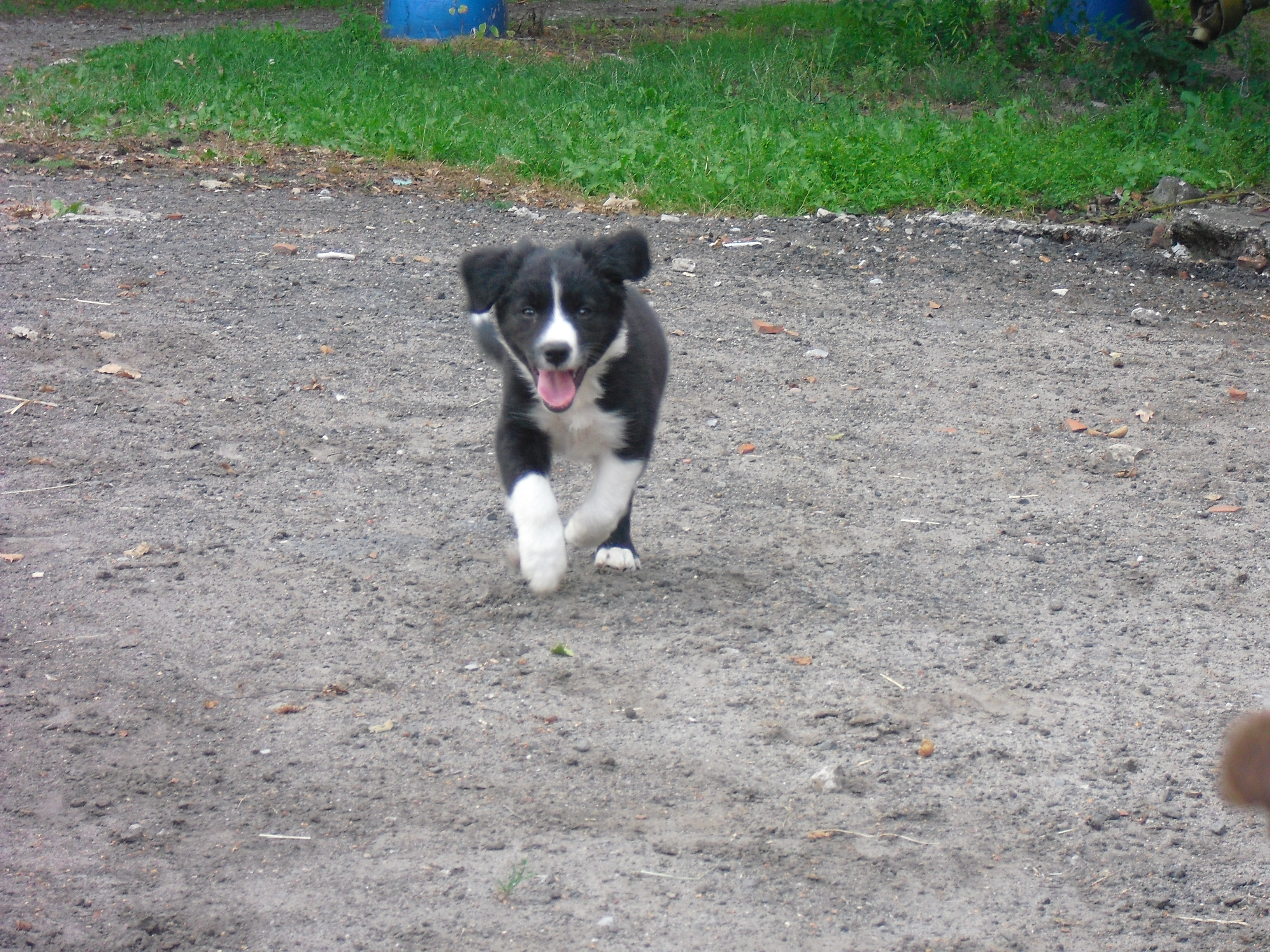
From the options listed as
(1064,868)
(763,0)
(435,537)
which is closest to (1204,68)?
(763,0)

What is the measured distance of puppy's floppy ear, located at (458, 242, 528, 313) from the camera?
3.88m

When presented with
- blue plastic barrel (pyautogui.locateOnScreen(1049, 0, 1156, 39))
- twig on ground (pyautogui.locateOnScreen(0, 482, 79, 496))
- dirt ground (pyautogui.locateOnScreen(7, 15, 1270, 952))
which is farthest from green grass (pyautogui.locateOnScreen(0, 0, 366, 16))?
twig on ground (pyautogui.locateOnScreen(0, 482, 79, 496))

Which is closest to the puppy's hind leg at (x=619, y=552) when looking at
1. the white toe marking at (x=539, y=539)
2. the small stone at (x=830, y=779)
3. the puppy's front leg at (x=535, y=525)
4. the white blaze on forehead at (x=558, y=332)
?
the puppy's front leg at (x=535, y=525)

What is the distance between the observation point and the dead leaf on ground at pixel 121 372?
19.0ft

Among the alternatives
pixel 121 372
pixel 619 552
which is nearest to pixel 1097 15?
pixel 121 372

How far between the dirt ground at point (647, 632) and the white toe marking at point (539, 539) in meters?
0.19

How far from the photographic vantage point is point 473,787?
3178 millimetres

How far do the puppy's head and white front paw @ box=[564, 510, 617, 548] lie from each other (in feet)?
1.26

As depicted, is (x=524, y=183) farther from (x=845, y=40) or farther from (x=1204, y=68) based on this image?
(x=1204, y=68)

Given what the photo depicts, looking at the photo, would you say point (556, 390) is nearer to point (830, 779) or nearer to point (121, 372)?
point (830, 779)

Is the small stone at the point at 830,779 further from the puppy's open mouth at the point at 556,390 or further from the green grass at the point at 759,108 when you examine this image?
the green grass at the point at 759,108

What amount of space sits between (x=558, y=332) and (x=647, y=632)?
985 mm

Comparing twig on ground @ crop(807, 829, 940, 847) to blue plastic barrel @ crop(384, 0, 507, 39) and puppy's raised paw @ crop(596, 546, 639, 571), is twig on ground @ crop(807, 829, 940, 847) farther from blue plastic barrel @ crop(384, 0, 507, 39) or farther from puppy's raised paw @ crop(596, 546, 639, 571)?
blue plastic barrel @ crop(384, 0, 507, 39)

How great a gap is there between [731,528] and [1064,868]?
205 cm
